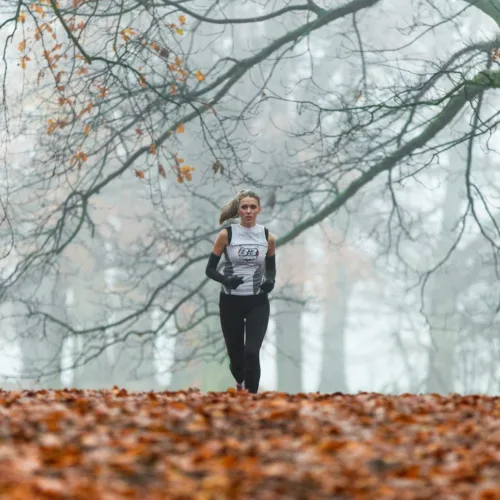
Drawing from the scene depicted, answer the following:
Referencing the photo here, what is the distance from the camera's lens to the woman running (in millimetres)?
8312

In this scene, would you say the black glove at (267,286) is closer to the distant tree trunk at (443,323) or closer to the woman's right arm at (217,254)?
the woman's right arm at (217,254)

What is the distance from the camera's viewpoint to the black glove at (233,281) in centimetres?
827

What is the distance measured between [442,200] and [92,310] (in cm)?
1235

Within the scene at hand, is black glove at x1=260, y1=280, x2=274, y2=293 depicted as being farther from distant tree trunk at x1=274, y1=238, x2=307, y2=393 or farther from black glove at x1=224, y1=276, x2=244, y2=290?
distant tree trunk at x1=274, y1=238, x2=307, y2=393

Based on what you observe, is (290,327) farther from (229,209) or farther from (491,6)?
(229,209)

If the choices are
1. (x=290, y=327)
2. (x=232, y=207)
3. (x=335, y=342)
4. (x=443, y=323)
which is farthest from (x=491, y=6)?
(x=335, y=342)

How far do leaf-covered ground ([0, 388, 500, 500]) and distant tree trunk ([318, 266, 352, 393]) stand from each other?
29.7 metres

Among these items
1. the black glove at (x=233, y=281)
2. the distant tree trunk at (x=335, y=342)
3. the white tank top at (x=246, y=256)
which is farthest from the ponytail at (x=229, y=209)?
the distant tree trunk at (x=335, y=342)

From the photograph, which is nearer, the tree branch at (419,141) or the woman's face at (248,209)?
the woman's face at (248,209)

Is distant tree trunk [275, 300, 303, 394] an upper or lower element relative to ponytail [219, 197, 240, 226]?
upper

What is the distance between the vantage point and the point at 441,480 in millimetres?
4703

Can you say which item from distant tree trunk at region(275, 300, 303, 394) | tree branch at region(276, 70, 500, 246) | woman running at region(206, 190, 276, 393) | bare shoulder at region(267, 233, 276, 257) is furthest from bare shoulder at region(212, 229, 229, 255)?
distant tree trunk at region(275, 300, 303, 394)

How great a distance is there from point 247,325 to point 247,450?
334 centimetres

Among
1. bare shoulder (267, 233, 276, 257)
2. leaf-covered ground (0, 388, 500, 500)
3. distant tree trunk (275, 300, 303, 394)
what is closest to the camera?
leaf-covered ground (0, 388, 500, 500)
